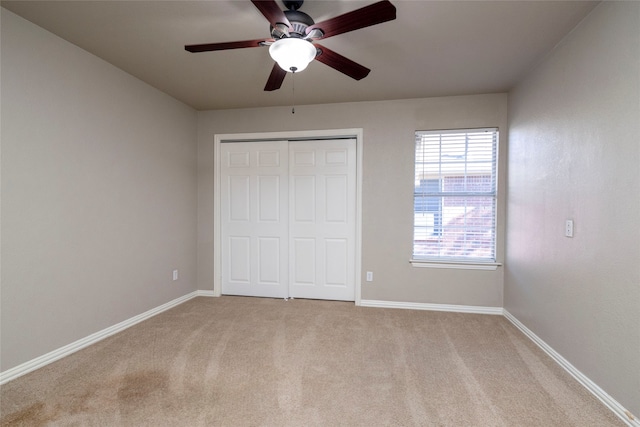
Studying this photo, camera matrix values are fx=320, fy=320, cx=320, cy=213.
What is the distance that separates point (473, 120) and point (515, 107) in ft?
1.33

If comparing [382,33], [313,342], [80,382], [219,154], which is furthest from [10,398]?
[382,33]

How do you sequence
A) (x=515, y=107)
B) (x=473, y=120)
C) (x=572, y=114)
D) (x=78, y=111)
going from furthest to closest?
(x=473, y=120), (x=515, y=107), (x=78, y=111), (x=572, y=114)

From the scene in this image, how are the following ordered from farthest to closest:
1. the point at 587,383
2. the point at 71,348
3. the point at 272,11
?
the point at 71,348
the point at 587,383
the point at 272,11

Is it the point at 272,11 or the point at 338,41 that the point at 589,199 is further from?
the point at 272,11

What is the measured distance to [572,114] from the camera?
2.23 m

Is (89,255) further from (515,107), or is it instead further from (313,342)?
(515,107)

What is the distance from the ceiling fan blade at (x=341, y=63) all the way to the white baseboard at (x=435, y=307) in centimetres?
256

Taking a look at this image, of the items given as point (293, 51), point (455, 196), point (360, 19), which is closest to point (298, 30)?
point (293, 51)

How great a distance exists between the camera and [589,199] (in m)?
2.05

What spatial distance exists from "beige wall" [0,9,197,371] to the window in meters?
2.88

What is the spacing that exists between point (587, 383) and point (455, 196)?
79.5 inches

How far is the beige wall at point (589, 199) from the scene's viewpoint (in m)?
1.71

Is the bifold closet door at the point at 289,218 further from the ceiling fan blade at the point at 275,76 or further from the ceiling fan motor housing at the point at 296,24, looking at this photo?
the ceiling fan motor housing at the point at 296,24

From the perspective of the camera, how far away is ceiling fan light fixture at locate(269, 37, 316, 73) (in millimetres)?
1726
